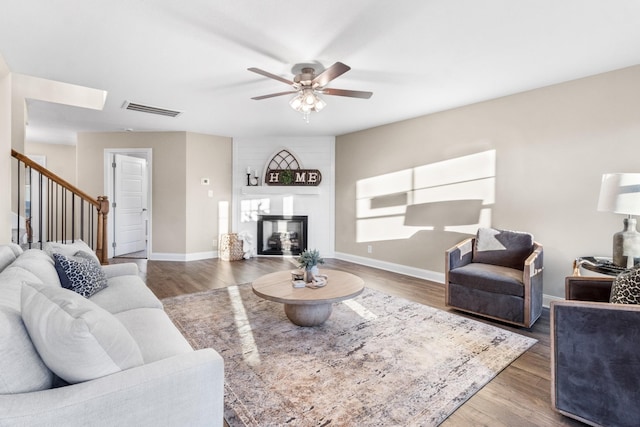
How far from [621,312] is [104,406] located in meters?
2.23

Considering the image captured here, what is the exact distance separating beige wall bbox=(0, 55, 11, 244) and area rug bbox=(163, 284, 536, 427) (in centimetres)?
162

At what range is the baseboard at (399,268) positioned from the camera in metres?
4.38

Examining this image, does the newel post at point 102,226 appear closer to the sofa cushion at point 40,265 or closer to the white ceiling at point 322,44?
the white ceiling at point 322,44

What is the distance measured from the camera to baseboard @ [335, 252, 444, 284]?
176 inches

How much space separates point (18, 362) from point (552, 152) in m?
4.35

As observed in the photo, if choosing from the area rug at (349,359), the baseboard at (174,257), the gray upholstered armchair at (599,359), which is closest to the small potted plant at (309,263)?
the area rug at (349,359)

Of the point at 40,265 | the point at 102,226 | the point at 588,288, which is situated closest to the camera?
the point at 40,265

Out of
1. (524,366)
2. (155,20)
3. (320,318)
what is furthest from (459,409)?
(155,20)

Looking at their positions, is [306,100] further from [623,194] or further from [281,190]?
[281,190]

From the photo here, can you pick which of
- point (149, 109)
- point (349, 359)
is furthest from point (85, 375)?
point (149, 109)

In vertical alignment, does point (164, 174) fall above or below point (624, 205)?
above

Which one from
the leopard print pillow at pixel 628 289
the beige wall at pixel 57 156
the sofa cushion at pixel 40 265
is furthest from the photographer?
the beige wall at pixel 57 156

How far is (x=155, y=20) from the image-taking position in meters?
2.24

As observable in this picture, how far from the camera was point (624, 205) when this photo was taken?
2443 millimetres
